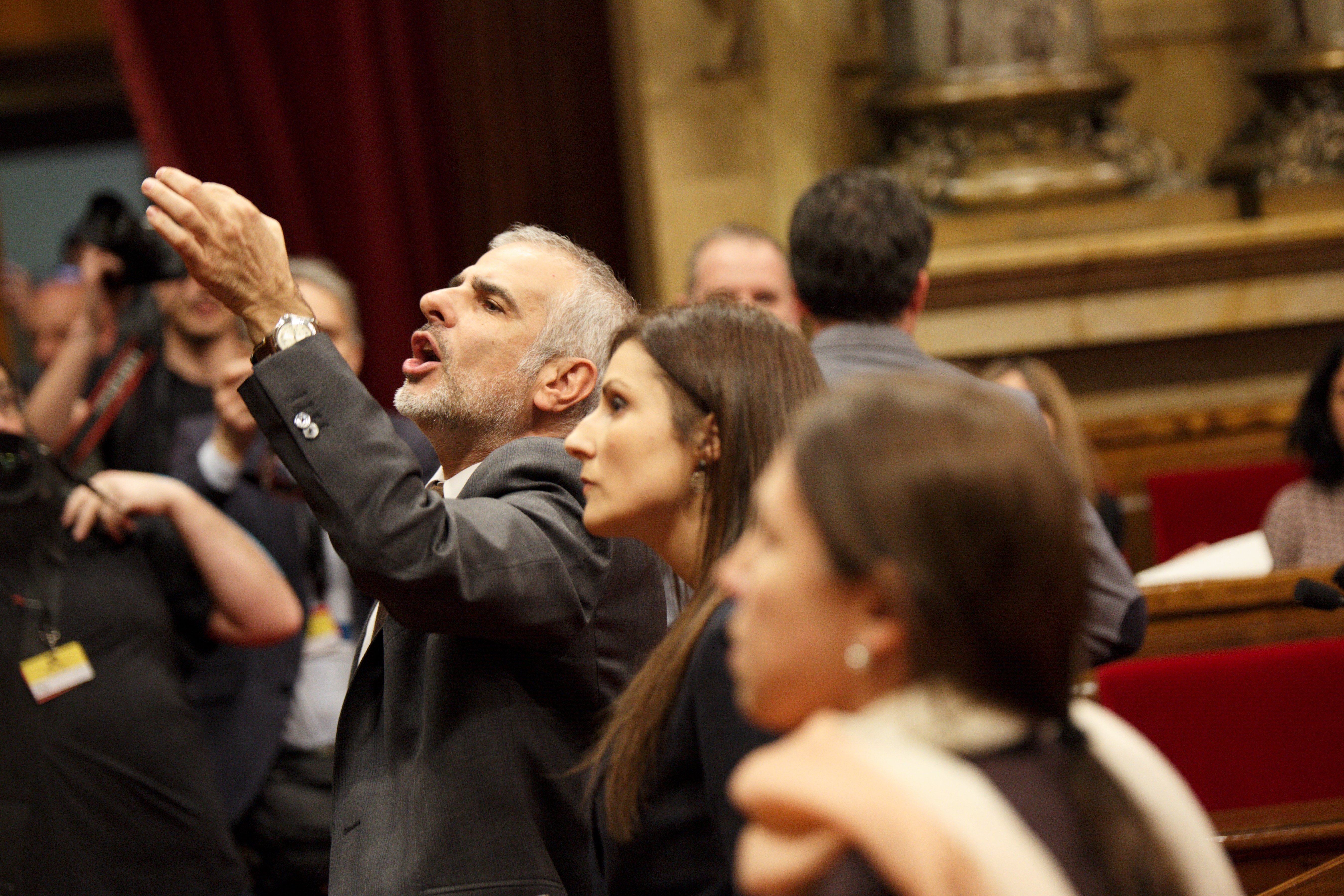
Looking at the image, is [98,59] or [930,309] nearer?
[930,309]

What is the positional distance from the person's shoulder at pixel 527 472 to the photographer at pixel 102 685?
0.88 meters

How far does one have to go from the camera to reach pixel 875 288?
7.63 feet

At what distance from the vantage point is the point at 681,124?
4.45 metres

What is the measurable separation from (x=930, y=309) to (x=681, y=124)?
99 centimetres

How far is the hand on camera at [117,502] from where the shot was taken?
224 cm

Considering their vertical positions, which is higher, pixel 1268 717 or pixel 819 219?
pixel 819 219

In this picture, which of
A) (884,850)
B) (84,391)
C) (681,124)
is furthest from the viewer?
(681,124)

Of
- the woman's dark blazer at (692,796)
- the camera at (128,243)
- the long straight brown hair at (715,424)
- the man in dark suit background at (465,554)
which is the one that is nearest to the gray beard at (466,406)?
the man in dark suit background at (465,554)

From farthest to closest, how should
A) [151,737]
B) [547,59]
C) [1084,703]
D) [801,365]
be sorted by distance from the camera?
[547,59]
[151,737]
[801,365]
[1084,703]

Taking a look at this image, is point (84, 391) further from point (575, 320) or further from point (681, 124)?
point (575, 320)

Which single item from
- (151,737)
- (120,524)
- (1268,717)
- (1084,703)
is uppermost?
(1084,703)

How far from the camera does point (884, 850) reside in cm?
75

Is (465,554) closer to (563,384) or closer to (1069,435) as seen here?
(563,384)

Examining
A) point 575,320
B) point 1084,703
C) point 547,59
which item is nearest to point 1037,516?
point 1084,703
